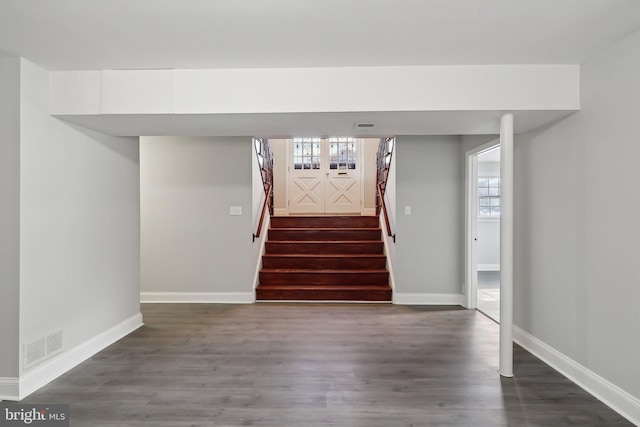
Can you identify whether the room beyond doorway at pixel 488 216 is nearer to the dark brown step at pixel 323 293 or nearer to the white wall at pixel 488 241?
the white wall at pixel 488 241

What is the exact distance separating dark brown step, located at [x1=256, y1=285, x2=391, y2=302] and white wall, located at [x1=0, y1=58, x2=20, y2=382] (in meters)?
2.81

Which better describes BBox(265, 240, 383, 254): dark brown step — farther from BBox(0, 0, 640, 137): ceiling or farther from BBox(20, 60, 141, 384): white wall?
BBox(0, 0, 640, 137): ceiling

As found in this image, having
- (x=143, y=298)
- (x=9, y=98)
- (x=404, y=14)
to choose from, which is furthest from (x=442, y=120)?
(x=143, y=298)

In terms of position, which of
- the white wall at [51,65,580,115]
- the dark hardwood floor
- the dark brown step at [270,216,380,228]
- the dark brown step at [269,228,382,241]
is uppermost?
the white wall at [51,65,580,115]

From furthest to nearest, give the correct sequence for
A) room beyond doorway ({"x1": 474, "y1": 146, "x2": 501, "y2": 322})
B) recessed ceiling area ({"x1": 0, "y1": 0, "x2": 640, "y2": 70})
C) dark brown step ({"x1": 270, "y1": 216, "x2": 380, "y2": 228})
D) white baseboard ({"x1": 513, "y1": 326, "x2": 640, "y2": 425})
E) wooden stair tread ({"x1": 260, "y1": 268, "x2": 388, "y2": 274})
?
room beyond doorway ({"x1": 474, "y1": 146, "x2": 501, "y2": 322}), dark brown step ({"x1": 270, "y1": 216, "x2": 380, "y2": 228}), wooden stair tread ({"x1": 260, "y1": 268, "x2": 388, "y2": 274}), white baseboard ({"x1": 513, "y1": 326, "x2": 640, "y2": 425}), recessed ceiling area ({"x1": 0, "y1": 0, "x2": 640, "y2": 70})

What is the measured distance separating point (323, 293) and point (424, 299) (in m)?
1.38

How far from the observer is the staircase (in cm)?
487

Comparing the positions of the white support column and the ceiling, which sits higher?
the ceiling

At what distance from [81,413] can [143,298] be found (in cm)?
288

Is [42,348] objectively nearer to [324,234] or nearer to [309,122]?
[309,122]

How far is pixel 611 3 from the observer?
1831 millimetres

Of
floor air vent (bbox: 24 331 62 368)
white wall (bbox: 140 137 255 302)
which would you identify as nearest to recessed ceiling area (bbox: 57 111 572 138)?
white wall (bbox: 140 137 255 302)

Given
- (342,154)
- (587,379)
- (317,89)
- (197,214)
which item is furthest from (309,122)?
(342,154)

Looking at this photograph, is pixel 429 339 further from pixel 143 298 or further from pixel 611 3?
pixel 143 298
